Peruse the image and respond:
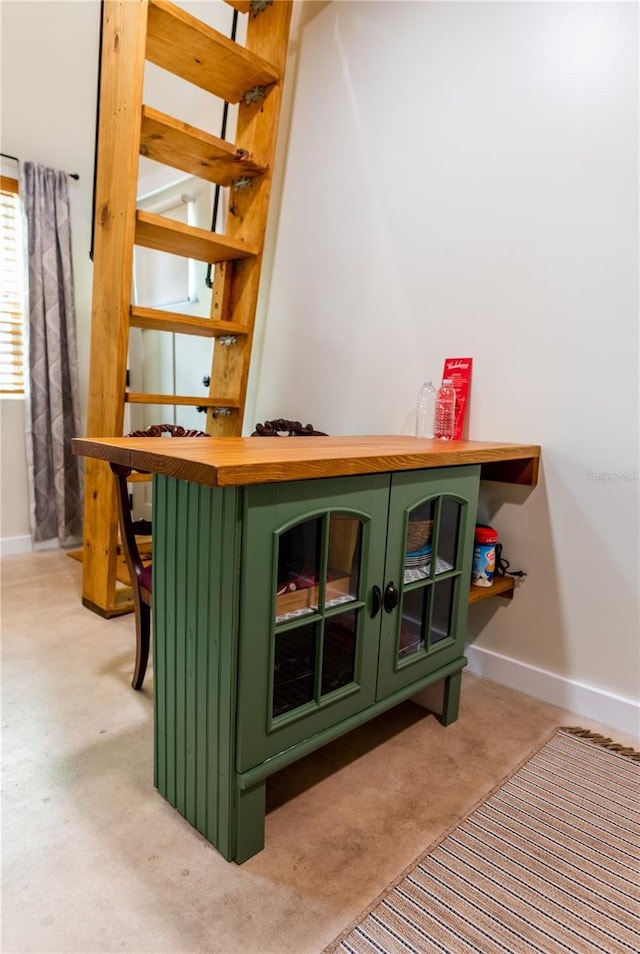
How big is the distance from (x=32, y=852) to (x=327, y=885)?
63cm

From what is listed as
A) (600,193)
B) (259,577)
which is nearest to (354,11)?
(600,193)

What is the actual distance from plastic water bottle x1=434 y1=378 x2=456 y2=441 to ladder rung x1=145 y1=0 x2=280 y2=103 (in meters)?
1.54

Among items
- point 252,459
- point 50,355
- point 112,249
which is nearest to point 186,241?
point 112,249

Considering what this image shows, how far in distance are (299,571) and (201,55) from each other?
2130 millimetres

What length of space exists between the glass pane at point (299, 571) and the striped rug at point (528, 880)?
59 cm

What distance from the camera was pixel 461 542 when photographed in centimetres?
158

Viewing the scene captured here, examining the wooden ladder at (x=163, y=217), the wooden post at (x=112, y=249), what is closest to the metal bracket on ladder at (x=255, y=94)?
the wooden ladder at (x=163, y=217)

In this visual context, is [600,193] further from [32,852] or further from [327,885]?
[32,852]

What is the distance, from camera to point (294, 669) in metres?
1.17

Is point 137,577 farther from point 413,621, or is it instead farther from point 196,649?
point 413,621

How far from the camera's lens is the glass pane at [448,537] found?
152 centimetres

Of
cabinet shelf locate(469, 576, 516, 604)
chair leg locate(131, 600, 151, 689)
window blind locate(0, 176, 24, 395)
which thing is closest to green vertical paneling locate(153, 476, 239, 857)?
chair leg locate(131, 600, 151, 689)

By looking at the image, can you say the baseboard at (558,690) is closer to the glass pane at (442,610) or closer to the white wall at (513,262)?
the white wall at (513,262)

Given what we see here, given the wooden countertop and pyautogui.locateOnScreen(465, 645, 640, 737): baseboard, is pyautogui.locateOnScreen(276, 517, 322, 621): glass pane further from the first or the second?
pyautogui.locateOnScreen(465, 645, 640, 737): baseboard
